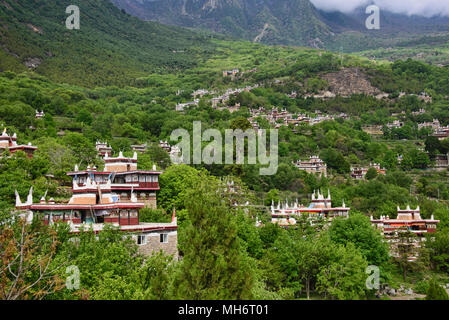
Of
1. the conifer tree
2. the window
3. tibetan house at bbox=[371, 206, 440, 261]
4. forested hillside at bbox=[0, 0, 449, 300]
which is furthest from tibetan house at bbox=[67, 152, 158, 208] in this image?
tibetan house at bbox=[371, 206, 440, 261]

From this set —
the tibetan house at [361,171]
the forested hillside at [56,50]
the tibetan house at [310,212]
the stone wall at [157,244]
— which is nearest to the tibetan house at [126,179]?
the stone wall at [157,244]

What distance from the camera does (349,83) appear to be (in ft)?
568

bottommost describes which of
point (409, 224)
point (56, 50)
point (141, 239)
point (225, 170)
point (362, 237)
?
point (409, 224)

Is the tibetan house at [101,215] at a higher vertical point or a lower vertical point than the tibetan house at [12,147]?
lower

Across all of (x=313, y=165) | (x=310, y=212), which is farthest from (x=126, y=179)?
(x=313, y=165)

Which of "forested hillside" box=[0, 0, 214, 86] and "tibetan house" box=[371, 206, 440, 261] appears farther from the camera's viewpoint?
"forested hillside" box=[0, 0, 214, 86]

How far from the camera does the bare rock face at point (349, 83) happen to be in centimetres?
16950

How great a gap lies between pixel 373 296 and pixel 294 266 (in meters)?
7.00

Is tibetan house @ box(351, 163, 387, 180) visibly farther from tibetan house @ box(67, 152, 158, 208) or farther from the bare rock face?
the bare rock face

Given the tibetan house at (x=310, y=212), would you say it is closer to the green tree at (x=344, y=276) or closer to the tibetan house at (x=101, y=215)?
the green tree at (x=344, y=276)

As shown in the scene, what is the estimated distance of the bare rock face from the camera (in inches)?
6673

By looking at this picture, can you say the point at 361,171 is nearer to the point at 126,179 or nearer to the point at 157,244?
the point at 126,179
